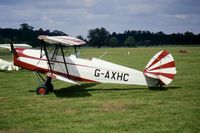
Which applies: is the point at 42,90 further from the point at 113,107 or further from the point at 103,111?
the point at 103,111

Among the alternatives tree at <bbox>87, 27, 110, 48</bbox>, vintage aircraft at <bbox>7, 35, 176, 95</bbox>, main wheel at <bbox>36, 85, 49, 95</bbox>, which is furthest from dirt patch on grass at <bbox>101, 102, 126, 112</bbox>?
tree at <bbox>87, 27, 110, 48</bbox>

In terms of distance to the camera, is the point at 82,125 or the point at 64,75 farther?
the point at 64,75

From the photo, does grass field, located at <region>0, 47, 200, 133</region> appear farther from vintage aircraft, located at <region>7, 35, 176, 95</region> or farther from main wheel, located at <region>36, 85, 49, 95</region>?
vintage aircraft, located at <region>7, 35, 176, 95</region>

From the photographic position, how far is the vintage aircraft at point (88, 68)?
43.2 ft

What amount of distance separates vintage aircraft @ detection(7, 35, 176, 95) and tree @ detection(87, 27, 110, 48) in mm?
125472

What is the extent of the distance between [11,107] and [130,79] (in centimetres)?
534

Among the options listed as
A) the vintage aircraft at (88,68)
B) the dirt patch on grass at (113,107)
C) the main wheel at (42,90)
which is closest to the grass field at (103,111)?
the dirt patch on grass at (113,107)

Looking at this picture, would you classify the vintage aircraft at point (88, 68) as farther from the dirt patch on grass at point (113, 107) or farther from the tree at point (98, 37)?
the tree at point (98, 37)

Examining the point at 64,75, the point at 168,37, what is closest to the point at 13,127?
the point at 64,75

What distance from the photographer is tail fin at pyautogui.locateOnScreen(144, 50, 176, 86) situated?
13062mm

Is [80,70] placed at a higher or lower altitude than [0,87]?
higher

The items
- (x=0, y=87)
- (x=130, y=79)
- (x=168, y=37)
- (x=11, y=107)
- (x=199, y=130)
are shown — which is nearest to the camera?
(x=199, y=130)

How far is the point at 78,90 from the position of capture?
14.5m

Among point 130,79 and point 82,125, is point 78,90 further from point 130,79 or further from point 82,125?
point 82,125
